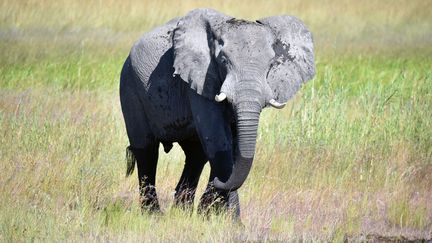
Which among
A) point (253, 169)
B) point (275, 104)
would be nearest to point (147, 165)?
point (253, 169)

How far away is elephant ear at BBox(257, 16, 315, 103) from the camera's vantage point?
8.18 meters

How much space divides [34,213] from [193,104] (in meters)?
1.43

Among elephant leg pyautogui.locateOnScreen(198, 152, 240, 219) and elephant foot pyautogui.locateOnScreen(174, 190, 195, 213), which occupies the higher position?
elephant leg pyautogui.locateOnScreen(198, 152, 240, 219)

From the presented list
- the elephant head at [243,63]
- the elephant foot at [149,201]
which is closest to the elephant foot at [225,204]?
the elephant head at [243,63]

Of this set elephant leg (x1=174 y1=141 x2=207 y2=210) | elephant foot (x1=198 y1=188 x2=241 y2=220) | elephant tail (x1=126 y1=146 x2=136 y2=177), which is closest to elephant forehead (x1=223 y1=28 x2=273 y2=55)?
elephant foot (x1=198 y1=188 x2=241 y2=220)

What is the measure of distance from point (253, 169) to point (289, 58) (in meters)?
2.20

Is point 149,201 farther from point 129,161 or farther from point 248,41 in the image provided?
point 248,41

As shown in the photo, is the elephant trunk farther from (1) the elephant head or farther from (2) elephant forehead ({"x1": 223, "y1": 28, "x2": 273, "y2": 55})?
(2) elephant forehead ({"x1": 223, "y1": 28, "x2": 273, "y2": 55})

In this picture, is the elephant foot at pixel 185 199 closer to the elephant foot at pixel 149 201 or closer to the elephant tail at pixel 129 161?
the elephant foot at pixel 149 201

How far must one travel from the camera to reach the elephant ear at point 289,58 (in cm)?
818

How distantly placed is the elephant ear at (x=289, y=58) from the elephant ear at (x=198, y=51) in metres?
0.39

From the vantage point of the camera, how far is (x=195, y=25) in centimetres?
854

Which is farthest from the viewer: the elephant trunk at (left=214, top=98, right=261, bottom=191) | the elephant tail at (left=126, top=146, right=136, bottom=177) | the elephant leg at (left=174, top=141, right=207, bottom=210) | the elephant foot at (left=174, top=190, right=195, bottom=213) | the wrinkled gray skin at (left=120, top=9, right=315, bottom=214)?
the elephant tail at (left=126, top=146, right=136, bottom=177)

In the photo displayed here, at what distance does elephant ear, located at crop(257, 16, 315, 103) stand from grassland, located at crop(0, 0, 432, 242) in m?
1.03
